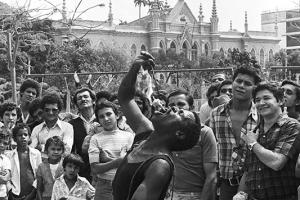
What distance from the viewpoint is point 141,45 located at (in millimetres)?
72438

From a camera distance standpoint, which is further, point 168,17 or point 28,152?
point 168,17

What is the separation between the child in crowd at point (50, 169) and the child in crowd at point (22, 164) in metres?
0.27

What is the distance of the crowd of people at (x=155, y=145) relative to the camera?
3344 millimetres

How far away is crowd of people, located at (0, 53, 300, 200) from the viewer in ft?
11.0

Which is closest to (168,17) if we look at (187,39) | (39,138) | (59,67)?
(187,39)

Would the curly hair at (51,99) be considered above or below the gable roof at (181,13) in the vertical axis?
below

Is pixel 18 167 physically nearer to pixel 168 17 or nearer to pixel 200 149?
pixel 200 149

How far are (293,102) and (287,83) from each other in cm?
19

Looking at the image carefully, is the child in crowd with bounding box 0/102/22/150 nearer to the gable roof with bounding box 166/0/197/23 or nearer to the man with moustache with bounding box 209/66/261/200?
the man with moustache with bounding box 209/66/261/200

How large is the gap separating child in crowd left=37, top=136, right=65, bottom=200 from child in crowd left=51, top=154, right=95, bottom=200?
0.20 metres

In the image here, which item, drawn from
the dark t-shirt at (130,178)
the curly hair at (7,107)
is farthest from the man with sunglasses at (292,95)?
the curly hair at (7,107)

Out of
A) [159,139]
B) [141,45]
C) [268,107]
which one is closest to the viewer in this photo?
[159,139]

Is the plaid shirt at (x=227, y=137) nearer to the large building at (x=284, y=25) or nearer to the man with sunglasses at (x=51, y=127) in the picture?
the man with sunglasses at (x=51, y=127)

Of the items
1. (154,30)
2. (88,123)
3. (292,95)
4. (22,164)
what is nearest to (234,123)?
(292,95)
